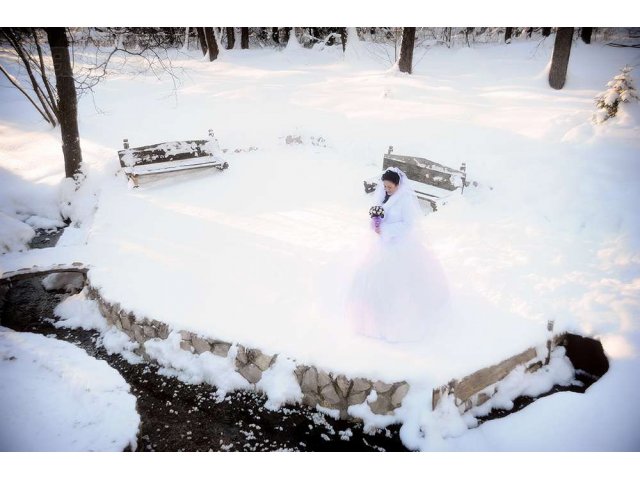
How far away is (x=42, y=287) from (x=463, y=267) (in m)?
6.63

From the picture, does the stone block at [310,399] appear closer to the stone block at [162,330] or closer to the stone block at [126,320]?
the stone block at [162,330]

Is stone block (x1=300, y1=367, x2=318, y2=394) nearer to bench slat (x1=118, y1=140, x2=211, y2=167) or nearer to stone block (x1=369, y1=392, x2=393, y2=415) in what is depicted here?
stone block (x1=369, y1=392, x2=393, y2=415)

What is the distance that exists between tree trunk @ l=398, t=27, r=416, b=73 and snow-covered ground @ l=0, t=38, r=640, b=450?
26.4 inches

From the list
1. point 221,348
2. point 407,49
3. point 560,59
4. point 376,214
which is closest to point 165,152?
point 221,348

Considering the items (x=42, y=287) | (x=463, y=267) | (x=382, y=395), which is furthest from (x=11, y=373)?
(x=463, y=267)

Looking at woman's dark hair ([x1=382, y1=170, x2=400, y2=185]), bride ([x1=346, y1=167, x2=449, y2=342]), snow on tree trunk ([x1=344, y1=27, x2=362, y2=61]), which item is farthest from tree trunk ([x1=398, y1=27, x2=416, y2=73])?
bride ([x1=346, y1=167, x2=449, y2=342])

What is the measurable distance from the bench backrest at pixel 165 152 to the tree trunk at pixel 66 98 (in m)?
1.05

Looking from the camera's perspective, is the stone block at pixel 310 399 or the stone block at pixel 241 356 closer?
the stone block at pixel 310 399

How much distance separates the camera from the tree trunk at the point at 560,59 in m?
10.7

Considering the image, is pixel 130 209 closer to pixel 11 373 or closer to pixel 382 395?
pixel 11 373

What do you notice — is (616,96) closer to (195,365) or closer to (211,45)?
(195,365)

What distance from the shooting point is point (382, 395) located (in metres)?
3.89

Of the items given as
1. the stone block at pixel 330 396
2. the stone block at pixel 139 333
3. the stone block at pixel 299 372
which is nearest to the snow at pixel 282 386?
the stone block at pixel 299 372

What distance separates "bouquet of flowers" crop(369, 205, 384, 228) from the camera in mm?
4082
